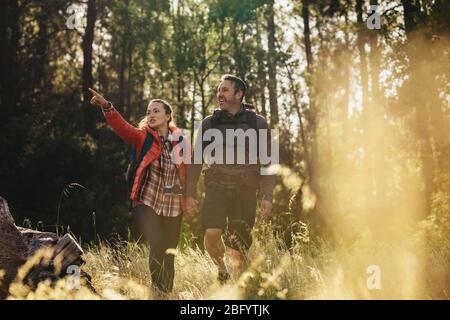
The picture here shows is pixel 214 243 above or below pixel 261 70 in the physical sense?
below

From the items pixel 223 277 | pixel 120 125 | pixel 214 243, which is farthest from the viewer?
pixel 214 243

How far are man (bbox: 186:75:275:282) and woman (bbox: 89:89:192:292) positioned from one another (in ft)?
0.63

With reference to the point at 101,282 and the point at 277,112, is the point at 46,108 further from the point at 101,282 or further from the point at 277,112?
the point at 101,282

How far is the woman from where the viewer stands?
17.2 feet

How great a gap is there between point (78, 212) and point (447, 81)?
874 centimetres

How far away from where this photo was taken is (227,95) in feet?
18.1

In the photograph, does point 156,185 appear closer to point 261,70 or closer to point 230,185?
point 230,185

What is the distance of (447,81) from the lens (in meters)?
10.9

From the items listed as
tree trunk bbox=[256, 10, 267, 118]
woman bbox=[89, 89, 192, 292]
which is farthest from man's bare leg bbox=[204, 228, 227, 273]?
tree trunk bbox=[256, 10, 267, 118]

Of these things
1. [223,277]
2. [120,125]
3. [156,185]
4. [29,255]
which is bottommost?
[223,277]

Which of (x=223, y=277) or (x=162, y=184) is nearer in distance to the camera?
A: (x=223, y=277)

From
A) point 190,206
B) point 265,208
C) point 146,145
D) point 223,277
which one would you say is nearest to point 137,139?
point 146,145

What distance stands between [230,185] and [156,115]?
3.21 ft
